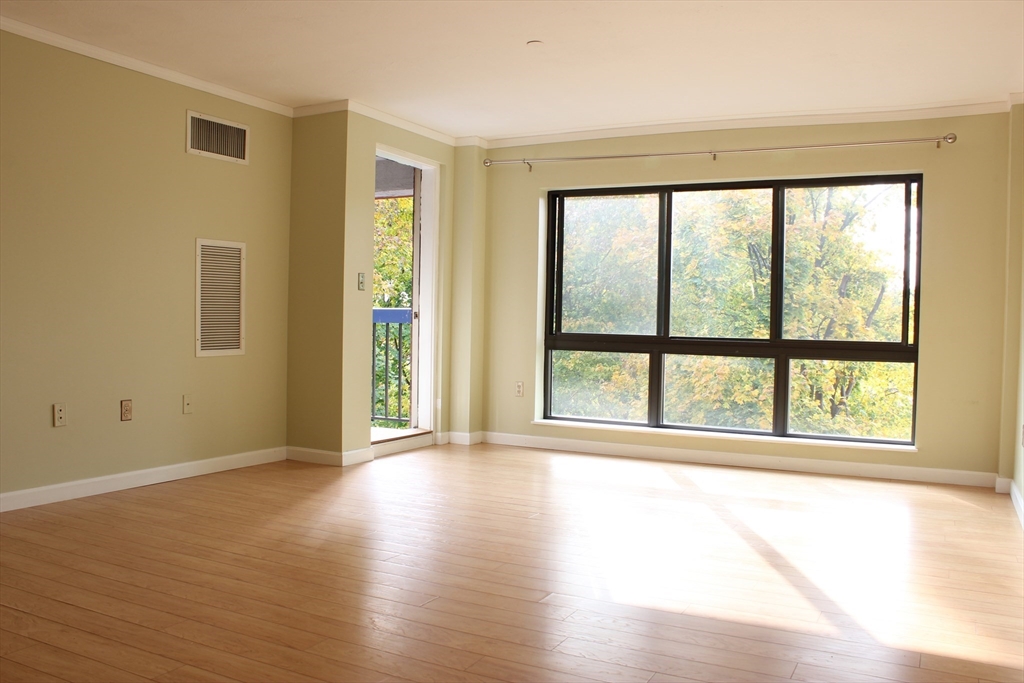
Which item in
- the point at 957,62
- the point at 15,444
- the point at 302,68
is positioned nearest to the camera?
the point at 15,444

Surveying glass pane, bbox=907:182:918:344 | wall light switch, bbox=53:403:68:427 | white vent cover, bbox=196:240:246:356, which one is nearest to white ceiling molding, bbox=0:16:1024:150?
glass pane, bbox=907:182:918:344

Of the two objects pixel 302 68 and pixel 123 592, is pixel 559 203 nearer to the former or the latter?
pixel 302 68

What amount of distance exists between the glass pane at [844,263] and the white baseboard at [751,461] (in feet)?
2.94

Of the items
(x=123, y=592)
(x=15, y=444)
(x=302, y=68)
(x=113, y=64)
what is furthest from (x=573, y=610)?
(x=113, y=64)

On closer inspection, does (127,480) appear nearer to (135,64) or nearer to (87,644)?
(87,644)

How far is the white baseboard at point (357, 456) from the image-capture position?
5355mm

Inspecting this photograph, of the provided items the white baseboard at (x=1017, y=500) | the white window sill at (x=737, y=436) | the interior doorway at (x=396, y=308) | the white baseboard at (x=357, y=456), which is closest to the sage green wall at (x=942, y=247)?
the white window sill at (x=737, y=436)

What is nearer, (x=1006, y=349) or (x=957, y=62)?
(x=957, y=62)

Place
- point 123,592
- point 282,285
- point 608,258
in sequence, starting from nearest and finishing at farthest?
point 123,592, point 282,285, point 608,258

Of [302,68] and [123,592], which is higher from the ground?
[302,68]

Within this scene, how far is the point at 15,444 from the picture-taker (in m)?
3.95

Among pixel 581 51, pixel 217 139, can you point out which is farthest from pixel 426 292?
pixel 581 51

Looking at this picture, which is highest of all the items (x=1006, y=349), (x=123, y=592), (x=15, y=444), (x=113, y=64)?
(x=113, y=64)

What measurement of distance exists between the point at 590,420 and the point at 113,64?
410 cm
